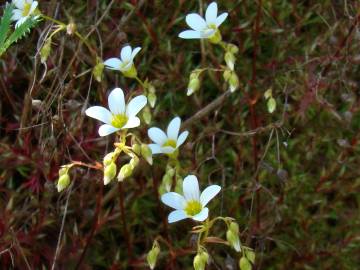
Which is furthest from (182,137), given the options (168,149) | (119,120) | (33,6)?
(33,6)

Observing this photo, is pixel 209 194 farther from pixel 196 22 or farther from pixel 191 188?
pixel 196 22

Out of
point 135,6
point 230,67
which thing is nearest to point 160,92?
point 135,6

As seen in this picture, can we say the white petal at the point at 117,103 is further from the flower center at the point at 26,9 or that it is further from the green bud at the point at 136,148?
the flower center at the point at 26,9

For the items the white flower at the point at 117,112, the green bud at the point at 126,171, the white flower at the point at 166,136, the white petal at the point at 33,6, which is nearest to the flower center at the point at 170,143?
the white flower at the point at 166,136

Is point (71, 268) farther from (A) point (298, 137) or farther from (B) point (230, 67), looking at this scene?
(A) point (298, 137)

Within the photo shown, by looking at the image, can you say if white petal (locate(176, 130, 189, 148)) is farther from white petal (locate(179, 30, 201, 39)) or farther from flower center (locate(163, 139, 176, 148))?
white petal (locate(179, 30, 201, 39))

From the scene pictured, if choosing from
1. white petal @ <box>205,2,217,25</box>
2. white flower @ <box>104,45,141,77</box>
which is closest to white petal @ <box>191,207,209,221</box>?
white flower @ <box>104,45,141,77</box>
